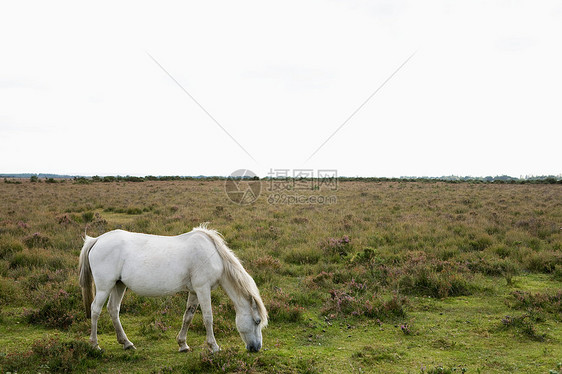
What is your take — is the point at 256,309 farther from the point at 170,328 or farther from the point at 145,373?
the point at 170,328

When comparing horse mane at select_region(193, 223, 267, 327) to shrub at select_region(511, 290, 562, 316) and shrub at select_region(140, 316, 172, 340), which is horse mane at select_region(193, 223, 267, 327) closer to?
shrub at select_region(140, 316, 172, 340)

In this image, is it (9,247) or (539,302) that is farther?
(9,247)

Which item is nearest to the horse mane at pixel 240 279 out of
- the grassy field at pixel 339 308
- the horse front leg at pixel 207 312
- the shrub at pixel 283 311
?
the horse front leg at pixel 207 312

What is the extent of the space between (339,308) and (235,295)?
108 inches

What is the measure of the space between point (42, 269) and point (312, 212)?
1321 cm

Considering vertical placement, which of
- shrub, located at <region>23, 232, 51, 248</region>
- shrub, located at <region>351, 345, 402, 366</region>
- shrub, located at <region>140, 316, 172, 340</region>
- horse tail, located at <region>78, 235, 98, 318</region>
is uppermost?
horse tail, located at <region>78, 235, 98, 318</region>

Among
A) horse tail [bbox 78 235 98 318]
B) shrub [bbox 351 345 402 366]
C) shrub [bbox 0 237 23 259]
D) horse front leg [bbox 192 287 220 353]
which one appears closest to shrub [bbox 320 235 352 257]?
shrub [bbox 351 345 402 366]

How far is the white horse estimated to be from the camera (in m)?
4.85

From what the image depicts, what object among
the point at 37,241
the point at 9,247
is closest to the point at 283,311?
the point at 9,247

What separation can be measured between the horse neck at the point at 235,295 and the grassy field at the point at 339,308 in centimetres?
70

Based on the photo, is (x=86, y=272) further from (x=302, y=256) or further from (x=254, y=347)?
(x=302, y=256)

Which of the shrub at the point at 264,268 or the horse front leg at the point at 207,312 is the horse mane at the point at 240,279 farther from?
the shrub at the point at 264,268

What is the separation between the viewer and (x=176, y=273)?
488cm

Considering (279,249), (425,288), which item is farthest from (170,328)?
(425,288)
